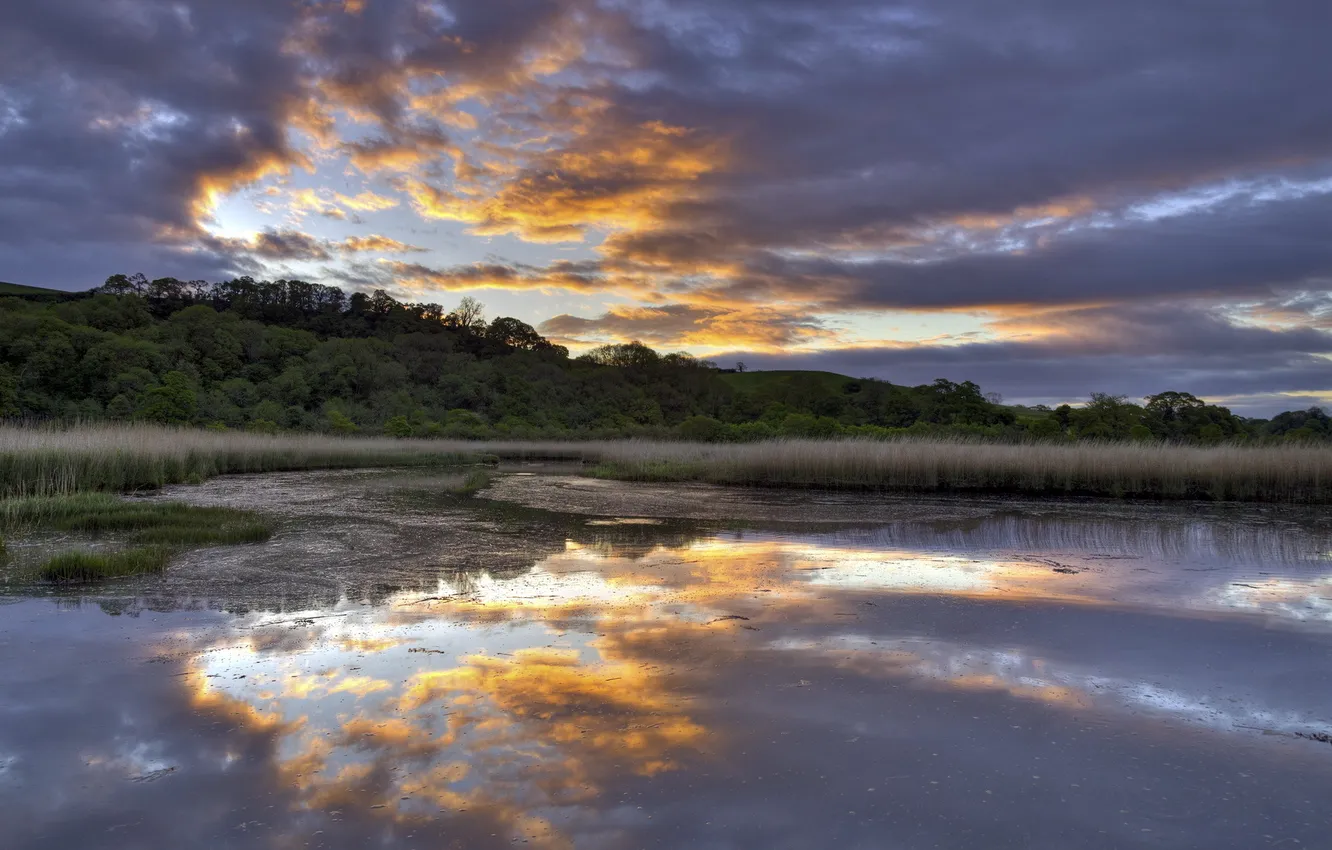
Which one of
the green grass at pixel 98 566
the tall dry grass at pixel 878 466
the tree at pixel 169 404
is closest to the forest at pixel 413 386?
the tree at pixel 169 404

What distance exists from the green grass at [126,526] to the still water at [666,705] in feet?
1.51

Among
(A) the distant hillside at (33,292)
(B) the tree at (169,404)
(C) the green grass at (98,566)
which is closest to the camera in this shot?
(C) the green grass at (98,566)

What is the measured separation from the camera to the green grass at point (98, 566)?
7.13m

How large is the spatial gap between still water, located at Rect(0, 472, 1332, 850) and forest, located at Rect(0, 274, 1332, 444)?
→ 19086 mm

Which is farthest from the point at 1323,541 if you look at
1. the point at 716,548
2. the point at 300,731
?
the point at 300,731

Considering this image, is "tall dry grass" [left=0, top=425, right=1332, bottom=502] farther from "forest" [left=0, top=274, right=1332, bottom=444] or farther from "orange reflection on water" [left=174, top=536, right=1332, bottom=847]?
"orange reflection on water" [left=174, top=536, right=1332, bottom=847]

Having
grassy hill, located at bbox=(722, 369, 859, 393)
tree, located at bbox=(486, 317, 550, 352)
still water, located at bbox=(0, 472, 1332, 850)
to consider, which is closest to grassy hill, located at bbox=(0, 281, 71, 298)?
tree, located at bbox=(486, 317, 550, 352)

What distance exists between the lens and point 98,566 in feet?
24.1

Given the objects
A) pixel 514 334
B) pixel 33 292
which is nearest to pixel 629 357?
pixel 514 334

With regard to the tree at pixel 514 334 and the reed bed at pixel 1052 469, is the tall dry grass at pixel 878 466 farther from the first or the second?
the tree at pixel 514 334

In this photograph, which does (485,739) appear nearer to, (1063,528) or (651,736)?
(651,736)

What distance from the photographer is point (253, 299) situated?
3243 inches

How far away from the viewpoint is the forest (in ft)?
118

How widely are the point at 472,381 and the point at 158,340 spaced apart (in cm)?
2486
